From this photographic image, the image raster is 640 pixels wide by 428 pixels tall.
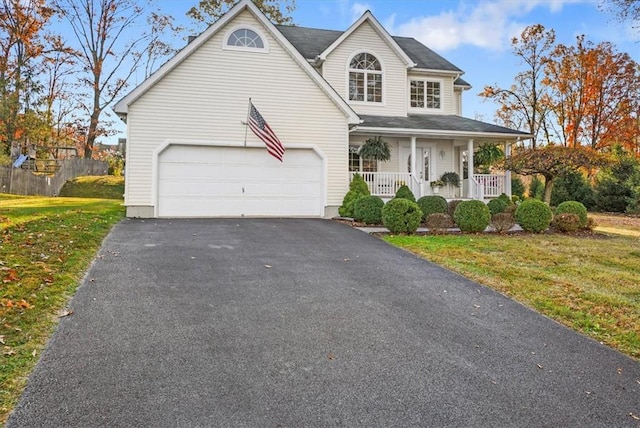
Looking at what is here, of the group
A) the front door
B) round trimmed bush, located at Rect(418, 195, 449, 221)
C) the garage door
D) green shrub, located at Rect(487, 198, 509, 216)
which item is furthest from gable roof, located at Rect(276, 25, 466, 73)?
round trimmed bush, located at Rect(418, 195, 449, 221)

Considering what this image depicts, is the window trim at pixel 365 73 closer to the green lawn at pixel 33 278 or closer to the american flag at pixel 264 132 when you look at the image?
the american flag at pixel 264 132

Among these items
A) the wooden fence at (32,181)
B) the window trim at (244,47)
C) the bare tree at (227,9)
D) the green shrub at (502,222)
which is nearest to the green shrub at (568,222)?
the green shrub at (502,222)

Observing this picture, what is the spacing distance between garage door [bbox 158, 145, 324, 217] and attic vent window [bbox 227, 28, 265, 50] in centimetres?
327

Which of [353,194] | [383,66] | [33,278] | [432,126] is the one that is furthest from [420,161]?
[33,278]

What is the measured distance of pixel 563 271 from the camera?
25.9ft

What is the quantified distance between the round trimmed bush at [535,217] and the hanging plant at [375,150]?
5244 millimetres

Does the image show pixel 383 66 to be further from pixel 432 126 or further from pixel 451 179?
pixel 451 179

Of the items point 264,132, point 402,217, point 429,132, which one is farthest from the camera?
point 429,132

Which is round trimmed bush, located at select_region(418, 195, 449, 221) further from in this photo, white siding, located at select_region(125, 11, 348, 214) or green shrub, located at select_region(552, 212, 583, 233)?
green shrub, located at select_region(552, 212, 583, 233)

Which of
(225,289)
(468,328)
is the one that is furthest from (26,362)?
(468,328)

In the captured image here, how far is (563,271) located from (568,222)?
5717 mm

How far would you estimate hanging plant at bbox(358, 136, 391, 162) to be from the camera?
15.9m

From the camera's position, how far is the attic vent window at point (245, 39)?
13914 mm

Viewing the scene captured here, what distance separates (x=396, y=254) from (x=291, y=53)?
8330 mm
